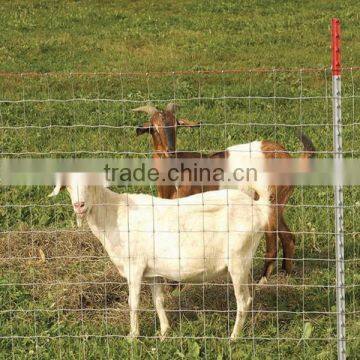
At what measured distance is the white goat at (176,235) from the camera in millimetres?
7199

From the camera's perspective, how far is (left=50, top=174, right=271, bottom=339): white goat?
23.6 feet

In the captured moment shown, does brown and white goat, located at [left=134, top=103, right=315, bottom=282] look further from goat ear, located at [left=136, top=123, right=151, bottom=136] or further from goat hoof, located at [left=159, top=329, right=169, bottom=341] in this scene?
goat hoof, located at [left=159, top=329, right=169, bottom=341]

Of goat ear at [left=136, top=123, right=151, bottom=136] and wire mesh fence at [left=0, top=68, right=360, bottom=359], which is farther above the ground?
goat ear at [left=136, top=123, right=151, bottom=136]

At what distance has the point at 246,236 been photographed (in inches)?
282

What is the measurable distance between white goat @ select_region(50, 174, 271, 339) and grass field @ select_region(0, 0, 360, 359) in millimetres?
273

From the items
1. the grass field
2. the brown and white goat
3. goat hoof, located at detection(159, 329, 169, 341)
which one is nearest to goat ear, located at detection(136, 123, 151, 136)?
the brown and white goat

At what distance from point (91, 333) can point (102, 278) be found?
1.06 metres

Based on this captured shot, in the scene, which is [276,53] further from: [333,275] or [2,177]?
[333,275]

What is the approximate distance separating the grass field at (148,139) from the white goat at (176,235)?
27cm

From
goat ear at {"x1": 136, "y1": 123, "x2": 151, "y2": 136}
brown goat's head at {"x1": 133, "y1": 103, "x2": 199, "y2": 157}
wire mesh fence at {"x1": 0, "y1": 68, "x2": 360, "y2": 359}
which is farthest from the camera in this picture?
goat ear at {"x1": 136, "y1": 123, "x2": 151, "y2": 136}

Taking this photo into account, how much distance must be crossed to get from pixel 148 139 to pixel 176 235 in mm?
4570

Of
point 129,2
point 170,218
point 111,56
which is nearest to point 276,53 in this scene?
point 111,56

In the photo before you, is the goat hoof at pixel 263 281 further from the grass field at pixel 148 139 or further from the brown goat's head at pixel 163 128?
the brown goat's head at pixel 163 128

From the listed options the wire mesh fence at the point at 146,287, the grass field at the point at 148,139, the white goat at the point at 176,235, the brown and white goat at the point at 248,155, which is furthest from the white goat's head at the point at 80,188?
the brown and white goat at the point at 248,155
